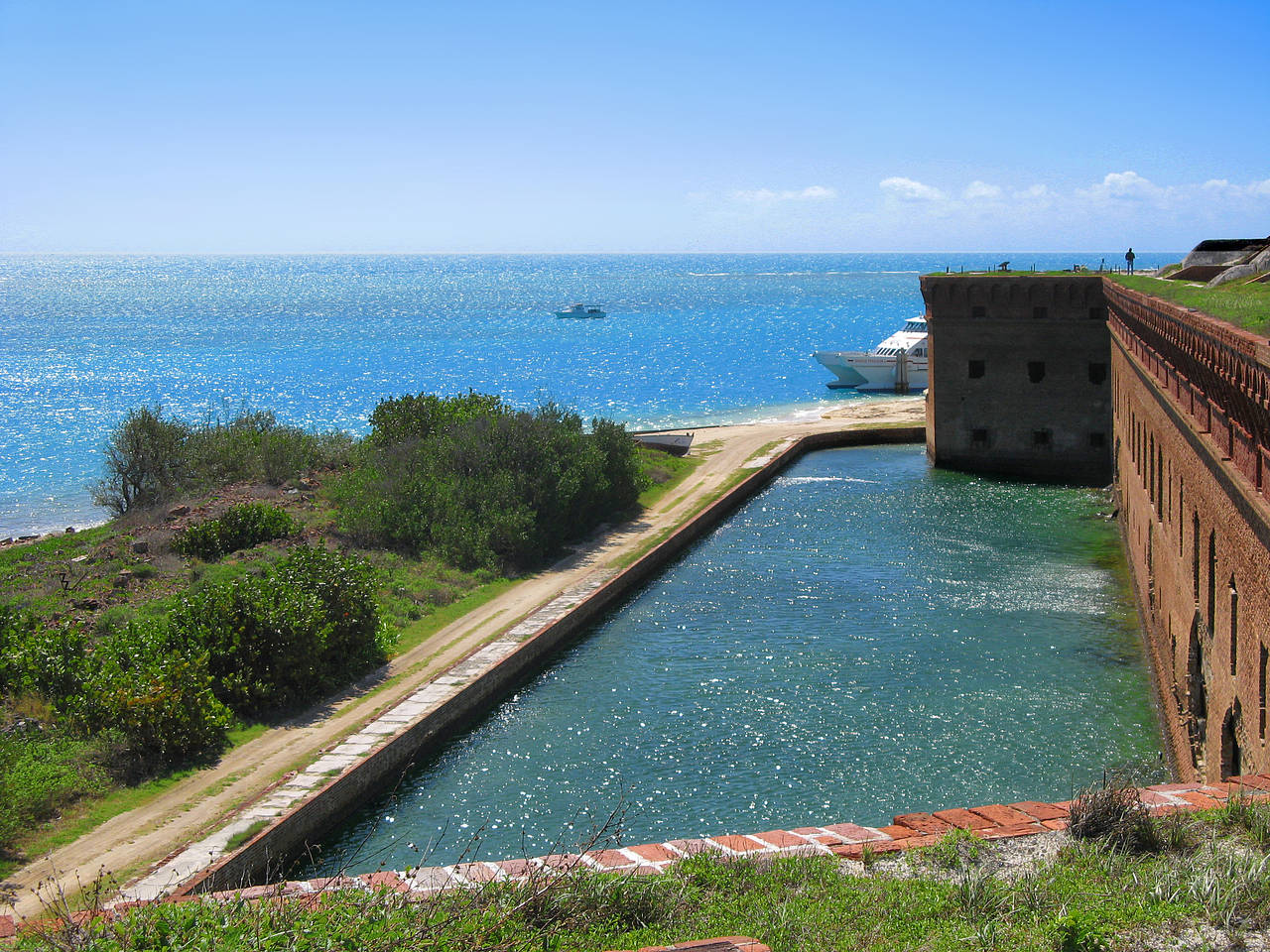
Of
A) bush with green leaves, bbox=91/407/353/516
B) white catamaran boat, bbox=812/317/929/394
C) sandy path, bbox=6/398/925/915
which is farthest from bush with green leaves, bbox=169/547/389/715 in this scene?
white catamaran boat, bbox=812/317/929/394

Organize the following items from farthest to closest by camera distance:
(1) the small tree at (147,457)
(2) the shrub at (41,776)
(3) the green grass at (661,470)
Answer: (3) the green grass at (661,470) → (1) the small tree at (147,457) → (2) the shrub at (41,776)

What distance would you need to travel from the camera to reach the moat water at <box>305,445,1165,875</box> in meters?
16.0

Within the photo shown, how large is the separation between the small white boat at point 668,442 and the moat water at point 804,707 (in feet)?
46.7

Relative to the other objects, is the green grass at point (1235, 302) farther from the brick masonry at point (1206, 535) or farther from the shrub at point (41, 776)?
the shrub at point (41, 776)

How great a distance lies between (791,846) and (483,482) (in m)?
20.8

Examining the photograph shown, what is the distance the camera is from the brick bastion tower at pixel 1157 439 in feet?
40.5

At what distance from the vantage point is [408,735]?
17531 millimetres

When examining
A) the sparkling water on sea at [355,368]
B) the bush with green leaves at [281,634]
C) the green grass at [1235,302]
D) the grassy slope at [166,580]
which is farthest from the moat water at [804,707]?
the sparkling water on sea at [355,368]

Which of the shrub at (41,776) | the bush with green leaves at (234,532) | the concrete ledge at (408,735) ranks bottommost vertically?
the concrete ledge at (408,735)

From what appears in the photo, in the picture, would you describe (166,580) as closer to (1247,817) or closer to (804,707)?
(804,707)

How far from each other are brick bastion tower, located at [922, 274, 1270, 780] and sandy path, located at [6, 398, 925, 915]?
38.0 ft

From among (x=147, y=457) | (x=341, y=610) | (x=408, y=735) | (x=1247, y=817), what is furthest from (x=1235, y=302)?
(x=147, y=457)

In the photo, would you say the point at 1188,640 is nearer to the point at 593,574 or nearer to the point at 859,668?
the point at 859,668

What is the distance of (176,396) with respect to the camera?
298 feet
